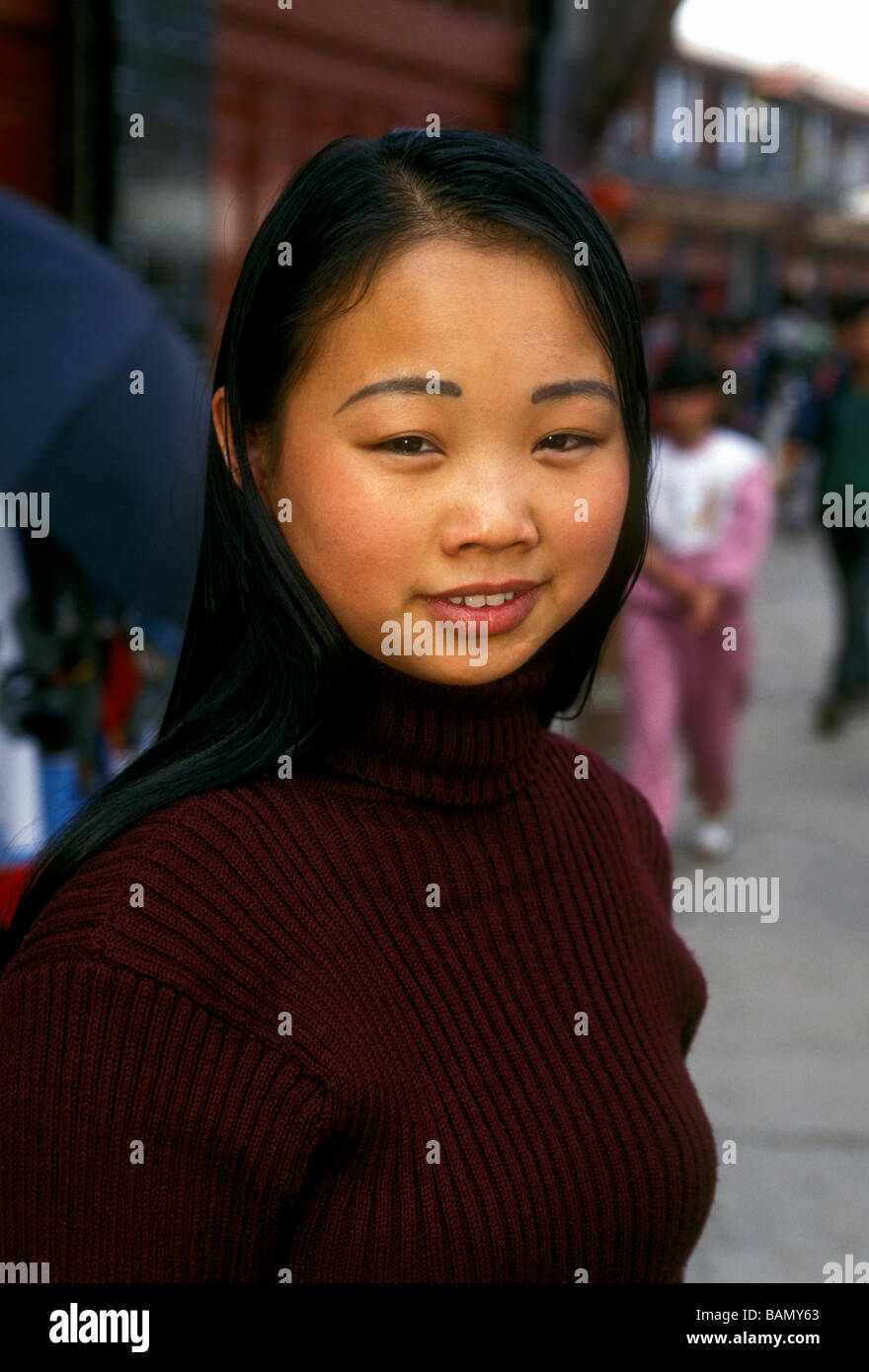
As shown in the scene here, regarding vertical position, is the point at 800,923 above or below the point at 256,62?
below

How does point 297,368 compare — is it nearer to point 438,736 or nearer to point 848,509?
point 438,736

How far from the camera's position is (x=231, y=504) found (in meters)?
1.29

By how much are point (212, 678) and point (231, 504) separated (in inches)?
6.4

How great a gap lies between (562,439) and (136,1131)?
1.98 feet

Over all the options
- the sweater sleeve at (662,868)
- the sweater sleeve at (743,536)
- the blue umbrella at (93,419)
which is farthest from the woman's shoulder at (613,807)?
the sweater sleeve at (743,536)

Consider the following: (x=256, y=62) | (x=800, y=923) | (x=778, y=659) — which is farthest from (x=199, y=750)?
(x=778, y=659)

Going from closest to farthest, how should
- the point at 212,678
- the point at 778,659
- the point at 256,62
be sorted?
the point at 212,678 → the point at 256,62 → the point at 778,659

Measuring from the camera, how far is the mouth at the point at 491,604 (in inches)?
47.4

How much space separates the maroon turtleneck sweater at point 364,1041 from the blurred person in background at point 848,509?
6.76m

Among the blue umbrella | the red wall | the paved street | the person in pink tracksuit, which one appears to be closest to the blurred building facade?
the red wall

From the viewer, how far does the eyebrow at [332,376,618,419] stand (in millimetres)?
1159

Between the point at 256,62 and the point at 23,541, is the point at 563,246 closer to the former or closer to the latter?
the point at 23,541

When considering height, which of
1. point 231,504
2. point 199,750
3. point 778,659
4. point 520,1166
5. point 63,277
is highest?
point 778,659

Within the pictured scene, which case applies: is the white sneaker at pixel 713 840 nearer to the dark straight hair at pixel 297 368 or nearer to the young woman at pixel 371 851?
the young woman at pixel 371 851
